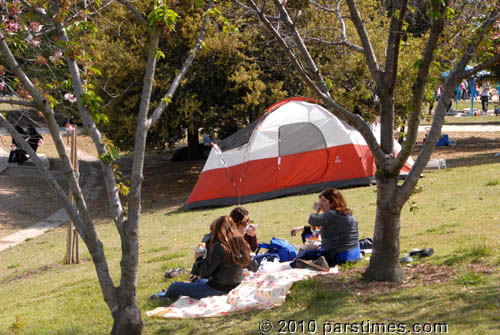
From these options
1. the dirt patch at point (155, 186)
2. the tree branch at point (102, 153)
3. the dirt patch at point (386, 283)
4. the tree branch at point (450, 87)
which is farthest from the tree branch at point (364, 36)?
the dirt patch at point (155, 186)

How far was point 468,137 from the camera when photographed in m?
24.7

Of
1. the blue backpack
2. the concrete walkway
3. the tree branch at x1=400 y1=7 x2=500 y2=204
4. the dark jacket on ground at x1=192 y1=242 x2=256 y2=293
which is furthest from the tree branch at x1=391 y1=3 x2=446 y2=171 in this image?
the concrete walkway

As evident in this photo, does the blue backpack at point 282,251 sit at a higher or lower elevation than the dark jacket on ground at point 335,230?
lower

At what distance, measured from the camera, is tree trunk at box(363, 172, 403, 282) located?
607 cm

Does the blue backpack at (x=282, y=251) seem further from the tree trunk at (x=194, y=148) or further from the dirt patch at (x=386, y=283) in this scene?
the tree trunk at (x=194, y=148)

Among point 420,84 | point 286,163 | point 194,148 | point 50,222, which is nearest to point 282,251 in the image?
point 420,84

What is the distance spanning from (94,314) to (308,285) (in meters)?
2.29

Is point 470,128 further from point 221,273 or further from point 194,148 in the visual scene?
point 221,273

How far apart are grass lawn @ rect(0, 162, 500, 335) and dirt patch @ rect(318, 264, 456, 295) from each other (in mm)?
11

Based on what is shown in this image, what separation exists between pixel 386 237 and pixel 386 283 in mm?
455

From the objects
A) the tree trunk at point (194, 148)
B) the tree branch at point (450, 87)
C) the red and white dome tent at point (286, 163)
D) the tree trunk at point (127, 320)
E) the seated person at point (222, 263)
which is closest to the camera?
the tree trunk at point (127, 320)

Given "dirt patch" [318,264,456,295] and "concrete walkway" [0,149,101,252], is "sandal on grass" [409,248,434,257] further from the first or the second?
"concrete walkway" [0,149,101,252]

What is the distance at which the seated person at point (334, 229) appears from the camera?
701cm

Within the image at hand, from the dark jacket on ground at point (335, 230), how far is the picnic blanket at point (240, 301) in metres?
0.71
